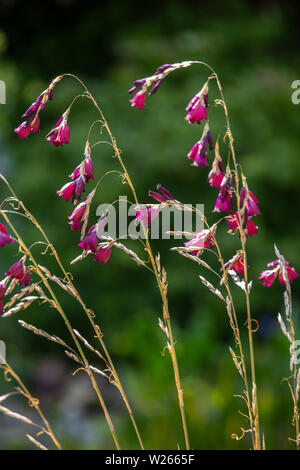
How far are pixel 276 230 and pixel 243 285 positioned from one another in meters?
3.04

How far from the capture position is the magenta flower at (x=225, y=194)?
1.04 metres

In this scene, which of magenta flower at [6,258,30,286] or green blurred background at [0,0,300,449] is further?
green blurred background at [0,0,300,449]

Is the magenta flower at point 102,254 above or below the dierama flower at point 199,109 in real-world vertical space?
below

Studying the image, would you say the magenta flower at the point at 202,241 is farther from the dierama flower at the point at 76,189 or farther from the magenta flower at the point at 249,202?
the dierama flower at the point at 76,189

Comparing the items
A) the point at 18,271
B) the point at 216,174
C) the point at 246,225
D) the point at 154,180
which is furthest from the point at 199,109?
the point at 154,180

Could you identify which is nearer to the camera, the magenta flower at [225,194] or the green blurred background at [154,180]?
the magenta flower at [225,194]

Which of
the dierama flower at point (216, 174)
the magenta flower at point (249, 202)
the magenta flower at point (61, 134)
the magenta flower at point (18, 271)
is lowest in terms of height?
the magenta flower at point (18, 271)

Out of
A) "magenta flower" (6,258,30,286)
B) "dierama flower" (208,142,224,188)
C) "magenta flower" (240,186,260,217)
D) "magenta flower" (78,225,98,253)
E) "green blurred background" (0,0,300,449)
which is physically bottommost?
"green blurred background" (0,0,300,449)

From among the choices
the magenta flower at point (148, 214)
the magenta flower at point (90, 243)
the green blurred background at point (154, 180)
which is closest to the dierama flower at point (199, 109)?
the magenta flower at point (148, 214)

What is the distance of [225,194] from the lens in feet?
3.43

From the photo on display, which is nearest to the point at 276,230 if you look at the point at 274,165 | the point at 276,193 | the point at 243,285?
the point at 276,193

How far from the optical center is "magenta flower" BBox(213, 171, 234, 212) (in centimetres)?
104

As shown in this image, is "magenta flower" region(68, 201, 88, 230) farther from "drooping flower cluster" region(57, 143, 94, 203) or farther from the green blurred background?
the green blurred background

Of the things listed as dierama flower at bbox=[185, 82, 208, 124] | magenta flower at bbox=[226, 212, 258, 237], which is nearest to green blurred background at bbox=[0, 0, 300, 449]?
magenta flower at bbox=[226, 212, 258, 237]
